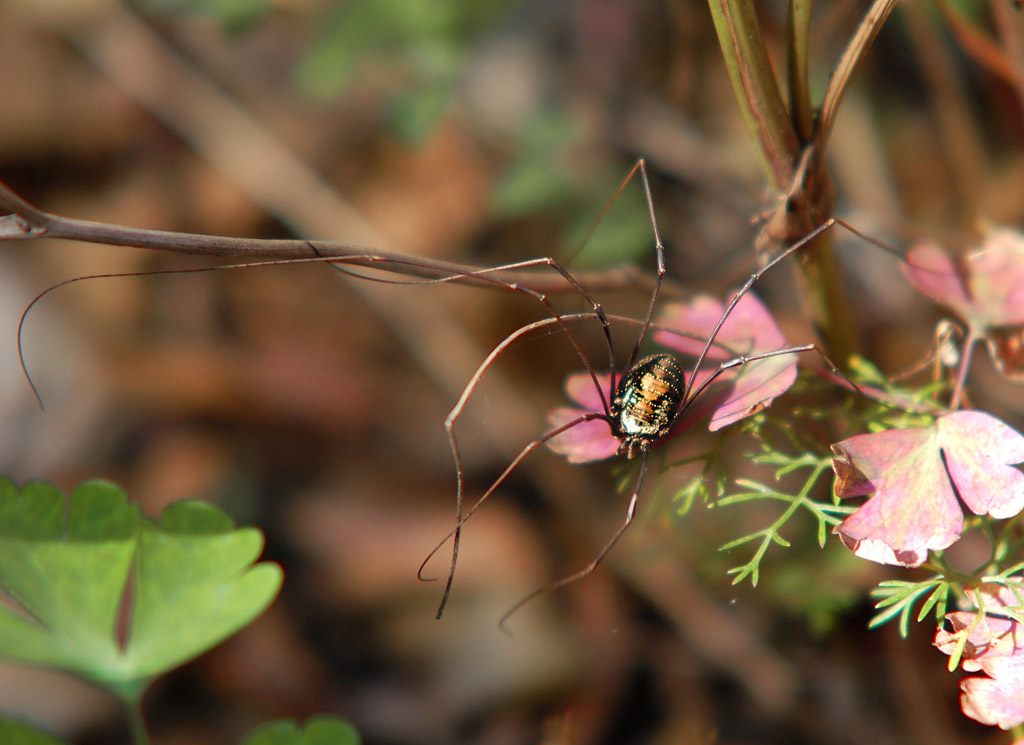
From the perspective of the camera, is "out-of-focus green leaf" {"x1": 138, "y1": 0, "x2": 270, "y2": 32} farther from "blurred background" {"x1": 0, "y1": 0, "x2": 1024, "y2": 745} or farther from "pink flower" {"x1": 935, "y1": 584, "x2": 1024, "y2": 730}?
"pink flower" {"x1": 935, "y1": 584, "x2": 1024, "y2": 730}

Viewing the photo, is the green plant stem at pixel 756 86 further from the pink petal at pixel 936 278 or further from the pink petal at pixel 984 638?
the pink petal at pixel 984 638

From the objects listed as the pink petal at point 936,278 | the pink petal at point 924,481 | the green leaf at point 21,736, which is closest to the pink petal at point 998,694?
the pink petal at point 924,481

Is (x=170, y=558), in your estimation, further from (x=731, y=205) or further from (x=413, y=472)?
(x=731, y=205)

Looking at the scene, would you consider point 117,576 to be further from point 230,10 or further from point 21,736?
point 230,10

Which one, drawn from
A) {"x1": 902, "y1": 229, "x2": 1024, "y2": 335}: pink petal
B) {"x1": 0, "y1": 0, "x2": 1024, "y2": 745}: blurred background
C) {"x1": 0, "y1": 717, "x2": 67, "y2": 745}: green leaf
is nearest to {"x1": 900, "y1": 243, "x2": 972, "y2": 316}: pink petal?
{"x1": 902, "y1": 229, "x2": 1024, "y2": 335}: pink petal

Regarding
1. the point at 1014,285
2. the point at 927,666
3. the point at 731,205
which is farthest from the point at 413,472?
the point at 1014,285

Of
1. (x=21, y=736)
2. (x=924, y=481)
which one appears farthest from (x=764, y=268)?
(x=21, y=736)
